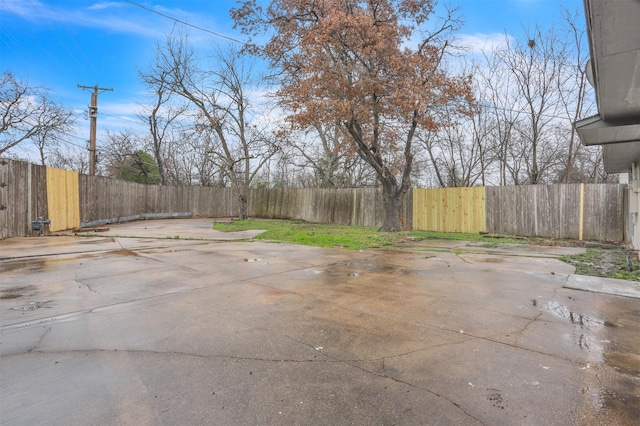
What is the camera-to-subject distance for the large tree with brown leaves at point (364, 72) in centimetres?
1062

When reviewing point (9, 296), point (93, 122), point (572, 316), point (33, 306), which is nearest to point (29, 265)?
point (9, 296)

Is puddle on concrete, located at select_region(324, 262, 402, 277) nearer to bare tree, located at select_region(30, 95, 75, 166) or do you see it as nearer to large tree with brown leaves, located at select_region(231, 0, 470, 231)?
large tree with brown leaves, located at select_region(231, 0, 470, 231)

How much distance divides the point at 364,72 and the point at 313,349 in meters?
10.0

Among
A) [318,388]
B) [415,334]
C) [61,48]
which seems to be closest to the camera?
[318,388]

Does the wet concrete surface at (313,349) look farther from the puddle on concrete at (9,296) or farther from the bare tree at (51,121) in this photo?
the bare tree at (51,121)

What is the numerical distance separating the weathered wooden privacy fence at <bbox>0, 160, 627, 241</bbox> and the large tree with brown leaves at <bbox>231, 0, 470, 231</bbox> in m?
2.12

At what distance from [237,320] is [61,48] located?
57.1ft

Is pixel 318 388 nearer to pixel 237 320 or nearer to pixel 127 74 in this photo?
pixel 237 320

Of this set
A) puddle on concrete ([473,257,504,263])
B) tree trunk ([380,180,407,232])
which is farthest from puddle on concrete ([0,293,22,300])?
tree trunk ([380,180,407,232])

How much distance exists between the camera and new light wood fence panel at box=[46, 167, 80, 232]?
10375mm

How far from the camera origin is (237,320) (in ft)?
10.8

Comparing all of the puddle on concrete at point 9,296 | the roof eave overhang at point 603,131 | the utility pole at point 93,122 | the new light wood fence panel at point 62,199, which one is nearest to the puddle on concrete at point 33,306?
the puddle on concrete at point 9,296

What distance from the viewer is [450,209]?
13219 mm

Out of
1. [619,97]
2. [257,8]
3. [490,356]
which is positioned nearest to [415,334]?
[490,356]
